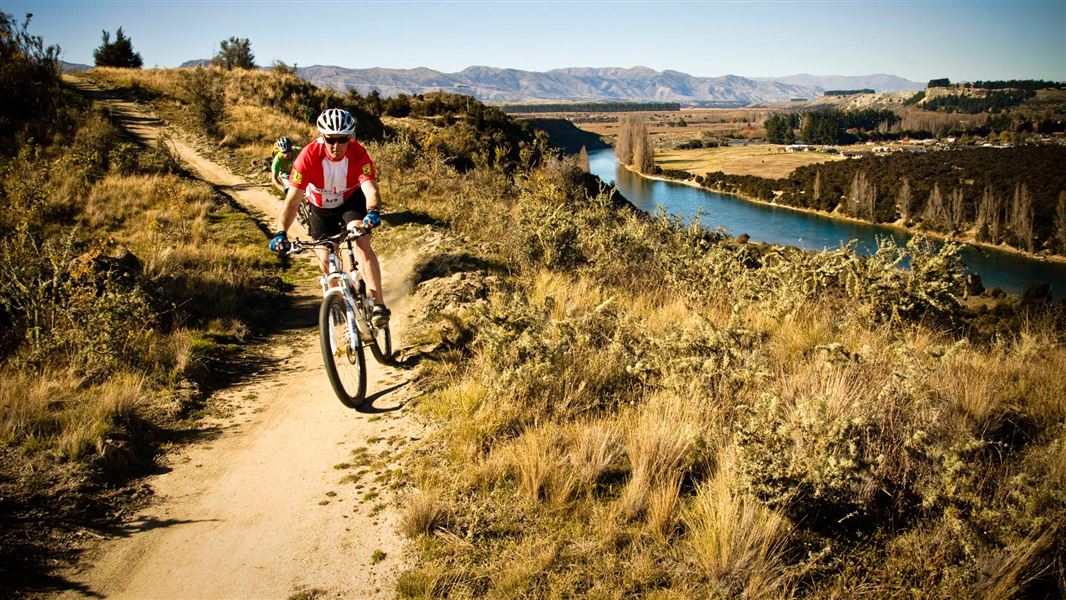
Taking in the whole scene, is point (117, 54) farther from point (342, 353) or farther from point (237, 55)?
point (342, 353)

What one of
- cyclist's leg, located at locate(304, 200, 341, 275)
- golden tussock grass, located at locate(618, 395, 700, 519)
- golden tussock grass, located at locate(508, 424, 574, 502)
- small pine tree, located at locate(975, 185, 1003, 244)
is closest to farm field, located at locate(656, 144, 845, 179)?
small pine tree, located at locate(975, 185, 1003, 244)

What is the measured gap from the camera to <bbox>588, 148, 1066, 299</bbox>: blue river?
164 feet

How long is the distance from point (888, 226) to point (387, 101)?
66.0 metres

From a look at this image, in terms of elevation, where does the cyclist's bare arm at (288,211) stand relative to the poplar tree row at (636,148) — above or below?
below

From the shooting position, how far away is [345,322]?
16.9ft

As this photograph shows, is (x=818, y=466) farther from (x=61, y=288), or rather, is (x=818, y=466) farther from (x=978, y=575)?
(x=61, y=288)

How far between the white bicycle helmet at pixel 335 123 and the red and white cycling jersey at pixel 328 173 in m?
0.20

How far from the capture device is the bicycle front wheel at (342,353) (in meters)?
4.81

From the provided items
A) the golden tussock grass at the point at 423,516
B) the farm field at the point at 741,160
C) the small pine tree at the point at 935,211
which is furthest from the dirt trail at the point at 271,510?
the farm field at the point at 741,160

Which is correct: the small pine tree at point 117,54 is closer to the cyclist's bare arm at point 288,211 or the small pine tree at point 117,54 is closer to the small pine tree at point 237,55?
the small pine tree at point 237,55

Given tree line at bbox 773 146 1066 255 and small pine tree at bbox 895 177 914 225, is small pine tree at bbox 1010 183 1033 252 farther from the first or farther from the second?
small pine tree at bbox 895 177 914 225

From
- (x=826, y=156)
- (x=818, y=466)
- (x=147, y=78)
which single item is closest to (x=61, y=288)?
(x=818, y=466)

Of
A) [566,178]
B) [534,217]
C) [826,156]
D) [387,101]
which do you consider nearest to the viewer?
[534,217]

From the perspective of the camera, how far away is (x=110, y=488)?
3914 millimetres
